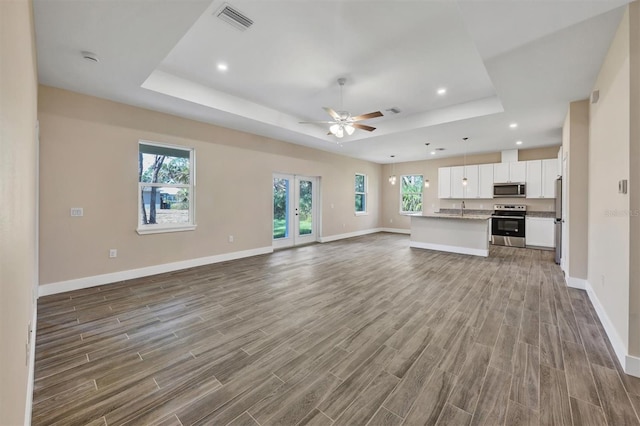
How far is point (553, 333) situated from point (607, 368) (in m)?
0.55

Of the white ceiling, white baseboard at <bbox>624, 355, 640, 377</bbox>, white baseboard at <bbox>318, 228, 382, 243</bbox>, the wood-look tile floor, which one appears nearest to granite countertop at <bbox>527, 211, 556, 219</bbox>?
the white ceiling

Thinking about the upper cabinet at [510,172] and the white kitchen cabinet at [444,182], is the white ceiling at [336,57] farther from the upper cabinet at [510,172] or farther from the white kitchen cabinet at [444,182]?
the white kitchen cabinet at [444,182]

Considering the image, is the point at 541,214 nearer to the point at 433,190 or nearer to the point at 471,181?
the point at 471,181

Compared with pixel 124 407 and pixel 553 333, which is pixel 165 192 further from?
pixel 553 333

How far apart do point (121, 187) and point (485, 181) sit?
913cm

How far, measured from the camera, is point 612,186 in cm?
257

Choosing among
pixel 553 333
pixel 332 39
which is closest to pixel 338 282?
pixel 553 333

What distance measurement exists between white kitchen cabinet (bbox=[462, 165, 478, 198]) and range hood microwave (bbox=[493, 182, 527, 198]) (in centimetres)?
53

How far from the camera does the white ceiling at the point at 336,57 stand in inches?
92.5

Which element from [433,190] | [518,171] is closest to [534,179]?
[518,171]

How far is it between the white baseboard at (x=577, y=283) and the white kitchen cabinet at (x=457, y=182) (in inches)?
187

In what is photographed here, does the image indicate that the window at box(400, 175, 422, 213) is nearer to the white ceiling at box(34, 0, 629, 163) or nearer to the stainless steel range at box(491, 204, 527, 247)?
the stainless steel range at box(491, 204, 527, 247)

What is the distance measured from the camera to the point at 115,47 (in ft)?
Answer: 9.19

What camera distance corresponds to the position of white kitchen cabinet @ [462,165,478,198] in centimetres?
816
